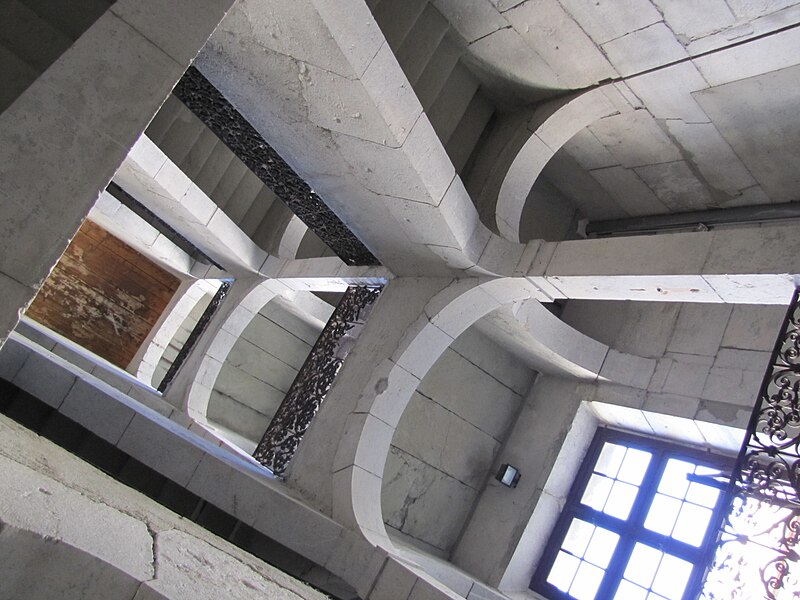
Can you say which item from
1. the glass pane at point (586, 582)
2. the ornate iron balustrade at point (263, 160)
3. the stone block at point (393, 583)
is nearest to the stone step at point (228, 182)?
the ornate iron balustrade at point (263, 160)

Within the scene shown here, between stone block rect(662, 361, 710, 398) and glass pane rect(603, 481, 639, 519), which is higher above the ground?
stone block rect(662, 361, 710, 398)

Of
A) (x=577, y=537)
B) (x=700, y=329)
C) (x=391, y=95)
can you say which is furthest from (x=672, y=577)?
(x=391, y=95)

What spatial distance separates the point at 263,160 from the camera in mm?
5227

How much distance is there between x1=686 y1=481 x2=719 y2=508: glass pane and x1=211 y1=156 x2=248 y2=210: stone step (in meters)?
6.35

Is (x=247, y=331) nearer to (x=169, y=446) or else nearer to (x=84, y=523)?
(x=169, y=446)

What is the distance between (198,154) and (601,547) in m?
6.30

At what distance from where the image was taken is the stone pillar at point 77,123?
209 cm

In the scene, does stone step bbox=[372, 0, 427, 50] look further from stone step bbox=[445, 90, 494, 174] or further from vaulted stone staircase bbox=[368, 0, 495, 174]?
stone step bbox=[445, 90, 494, 174]

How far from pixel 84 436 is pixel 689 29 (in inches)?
202

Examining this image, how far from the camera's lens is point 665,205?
6.86 meters

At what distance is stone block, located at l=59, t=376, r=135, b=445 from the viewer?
436 centimetres

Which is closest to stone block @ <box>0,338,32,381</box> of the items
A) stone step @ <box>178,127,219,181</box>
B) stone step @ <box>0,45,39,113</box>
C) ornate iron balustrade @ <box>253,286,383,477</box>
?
ornate iron balustrade @ <box>253,286,383,477</box>

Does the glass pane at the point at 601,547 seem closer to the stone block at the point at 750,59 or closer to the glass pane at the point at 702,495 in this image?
the glass pane at the point at 702,495

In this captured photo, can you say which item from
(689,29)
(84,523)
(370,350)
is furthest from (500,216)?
(84,523)
